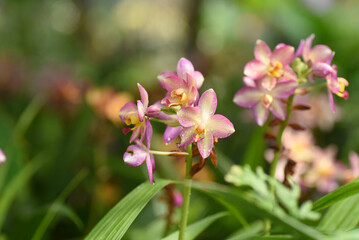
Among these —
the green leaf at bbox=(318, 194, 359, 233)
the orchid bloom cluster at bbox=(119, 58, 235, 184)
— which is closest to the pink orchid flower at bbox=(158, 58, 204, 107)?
the orchid bloom cluster at bbox=(119, 58, 235, 184)

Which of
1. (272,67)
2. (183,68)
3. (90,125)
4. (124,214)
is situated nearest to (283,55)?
(272,67)

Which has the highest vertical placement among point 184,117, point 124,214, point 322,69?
point 322,69

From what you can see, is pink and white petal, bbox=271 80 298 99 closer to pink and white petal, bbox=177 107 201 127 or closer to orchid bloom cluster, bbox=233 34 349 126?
orchid bloom cluster, bbox=233 34 349 126

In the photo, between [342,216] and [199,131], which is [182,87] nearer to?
[199,131]

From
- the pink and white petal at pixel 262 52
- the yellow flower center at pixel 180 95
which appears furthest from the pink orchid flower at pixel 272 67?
the yellow flower center at pixel 180 95

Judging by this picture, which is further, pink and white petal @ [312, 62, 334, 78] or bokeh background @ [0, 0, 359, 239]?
bokeh background @ [0, 0, 359, 239]

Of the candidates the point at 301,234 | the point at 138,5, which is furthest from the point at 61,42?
the point at 301,234
